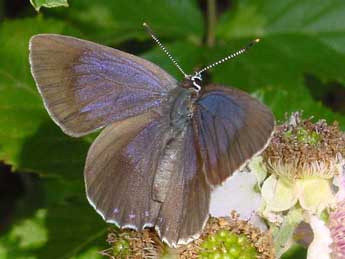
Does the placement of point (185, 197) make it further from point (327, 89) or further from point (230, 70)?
point (327, 89)

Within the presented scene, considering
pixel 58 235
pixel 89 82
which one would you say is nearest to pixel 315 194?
pixel 89 82

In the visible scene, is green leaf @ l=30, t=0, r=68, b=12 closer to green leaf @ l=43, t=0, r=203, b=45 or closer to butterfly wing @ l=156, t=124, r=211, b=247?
butterfly wing @ l=156, t=124, r=211, b=247

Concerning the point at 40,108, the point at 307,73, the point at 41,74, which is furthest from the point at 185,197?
the point at 307,73

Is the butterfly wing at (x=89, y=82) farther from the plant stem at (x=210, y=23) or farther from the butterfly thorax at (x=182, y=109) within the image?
the plant stem at (x=210, y=23)

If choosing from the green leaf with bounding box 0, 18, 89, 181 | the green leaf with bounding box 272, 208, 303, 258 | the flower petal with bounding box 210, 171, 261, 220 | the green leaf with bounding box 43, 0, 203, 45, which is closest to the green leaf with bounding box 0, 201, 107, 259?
the green leaf with bounding box 0, 18, 89, 181

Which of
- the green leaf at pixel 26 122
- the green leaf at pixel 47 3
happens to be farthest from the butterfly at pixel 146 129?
the green leaf at pixel 26 122

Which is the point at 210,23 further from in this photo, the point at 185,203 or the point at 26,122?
the point at 185,203
